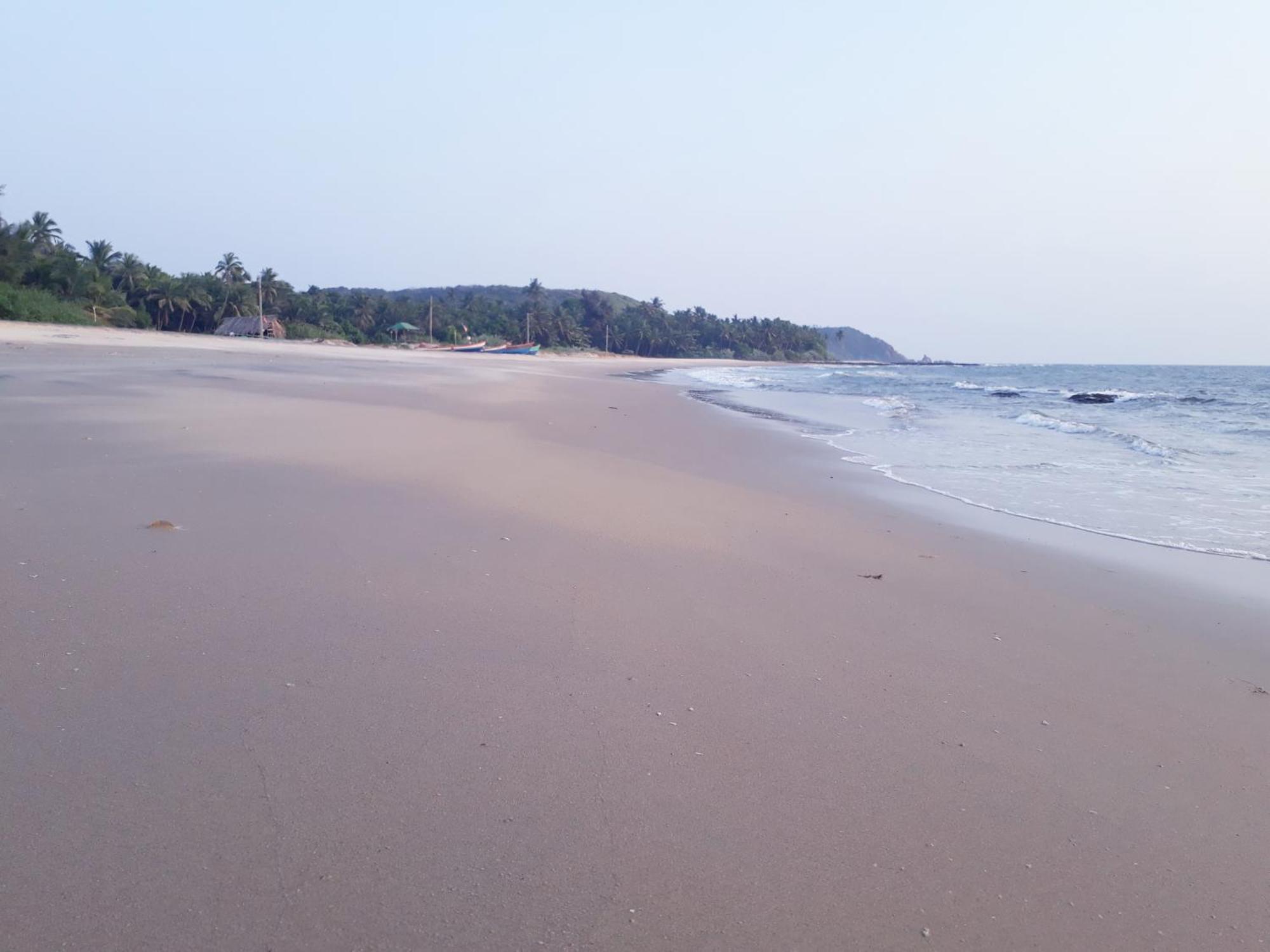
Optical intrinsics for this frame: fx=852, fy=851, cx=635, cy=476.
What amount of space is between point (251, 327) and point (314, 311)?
1150 cm

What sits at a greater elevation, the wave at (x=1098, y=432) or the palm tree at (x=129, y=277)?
the palm tree at (x=129, y=277)

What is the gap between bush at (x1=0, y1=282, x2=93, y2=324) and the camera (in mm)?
30000

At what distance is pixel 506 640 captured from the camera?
3.38m

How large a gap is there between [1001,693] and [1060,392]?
1437 inches

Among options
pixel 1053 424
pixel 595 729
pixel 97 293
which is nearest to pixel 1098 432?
pixel 1053 424

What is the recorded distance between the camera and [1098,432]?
16.0 m

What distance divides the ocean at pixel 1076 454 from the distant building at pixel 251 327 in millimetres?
32069

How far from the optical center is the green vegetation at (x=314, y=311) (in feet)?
126

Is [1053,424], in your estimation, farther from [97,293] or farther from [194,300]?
[194,300]

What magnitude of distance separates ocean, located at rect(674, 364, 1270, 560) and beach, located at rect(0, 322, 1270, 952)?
149 centimetres

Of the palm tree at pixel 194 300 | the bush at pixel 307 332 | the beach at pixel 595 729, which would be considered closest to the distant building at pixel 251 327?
the bush at pixel 307 332

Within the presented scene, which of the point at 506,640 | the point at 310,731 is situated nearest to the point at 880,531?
the point at 506,640

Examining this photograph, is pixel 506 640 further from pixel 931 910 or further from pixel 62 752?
pixel 931 910

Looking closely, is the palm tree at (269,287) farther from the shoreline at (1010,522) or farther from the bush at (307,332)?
the shoreline at (1010,522)
